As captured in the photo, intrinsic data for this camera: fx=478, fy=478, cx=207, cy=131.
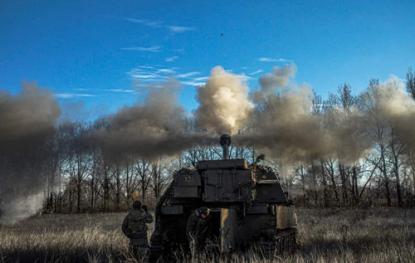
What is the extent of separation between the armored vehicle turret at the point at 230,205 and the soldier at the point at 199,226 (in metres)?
0.24

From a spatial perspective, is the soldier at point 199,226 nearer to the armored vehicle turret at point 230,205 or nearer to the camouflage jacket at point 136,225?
the armored vehicle turret at point 230,205

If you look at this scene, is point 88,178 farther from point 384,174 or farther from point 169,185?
point 169,185

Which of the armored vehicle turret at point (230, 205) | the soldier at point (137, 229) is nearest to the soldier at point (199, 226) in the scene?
the armored vehicle turret at point (230, 205)

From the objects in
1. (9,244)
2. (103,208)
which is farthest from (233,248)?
(103,208)

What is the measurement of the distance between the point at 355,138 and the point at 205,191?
31.2 feet

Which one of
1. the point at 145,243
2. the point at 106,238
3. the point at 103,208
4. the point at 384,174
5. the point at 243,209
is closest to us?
the point at 145,243

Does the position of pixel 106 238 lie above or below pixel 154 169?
below

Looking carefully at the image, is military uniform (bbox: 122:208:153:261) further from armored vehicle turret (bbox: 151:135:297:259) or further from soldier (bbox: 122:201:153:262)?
armored vehicle turret (bbox: 151:135:297:259)

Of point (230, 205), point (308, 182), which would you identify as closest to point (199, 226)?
point (230, 205)

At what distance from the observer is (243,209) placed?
11609 mm

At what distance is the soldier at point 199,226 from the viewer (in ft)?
35.1

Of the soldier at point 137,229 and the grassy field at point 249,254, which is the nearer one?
the grassy field at point 249,254

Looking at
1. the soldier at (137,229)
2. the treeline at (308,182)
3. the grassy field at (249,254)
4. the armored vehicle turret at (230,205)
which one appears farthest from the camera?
the treeline at (308,182)

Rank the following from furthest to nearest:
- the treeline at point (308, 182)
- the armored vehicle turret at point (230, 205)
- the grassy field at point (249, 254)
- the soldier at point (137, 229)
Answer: the treeline at point (308, 182)
the armored vehicle turret at point (230, 205)
the soldier at point (137, 229)
the grassy field at point (249, 254)
